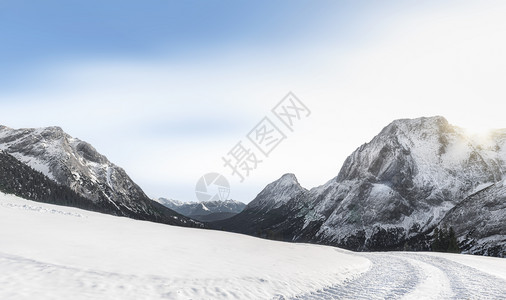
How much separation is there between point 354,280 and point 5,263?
19.8 m

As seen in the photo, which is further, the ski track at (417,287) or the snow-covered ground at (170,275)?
the ski track at (417,287)

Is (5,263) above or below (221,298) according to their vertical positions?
above

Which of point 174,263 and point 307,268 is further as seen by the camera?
point 307,268

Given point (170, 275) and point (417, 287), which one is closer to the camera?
point (170, 275)

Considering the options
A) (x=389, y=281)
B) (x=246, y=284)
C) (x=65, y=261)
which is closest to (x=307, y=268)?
(x=389, y=281)

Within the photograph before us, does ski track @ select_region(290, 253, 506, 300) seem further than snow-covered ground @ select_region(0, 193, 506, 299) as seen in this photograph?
Yes

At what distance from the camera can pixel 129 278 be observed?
16125 millimetres

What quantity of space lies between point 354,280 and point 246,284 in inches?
324

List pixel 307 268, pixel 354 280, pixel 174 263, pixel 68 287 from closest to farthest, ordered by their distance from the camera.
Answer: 1. pixel 68 287
2. pixel 174 263
3. pixel 354 280
4. pixel 307 268

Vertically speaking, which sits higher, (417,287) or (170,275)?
A: (170,275)

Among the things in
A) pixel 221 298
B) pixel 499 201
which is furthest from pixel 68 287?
pixel 499 201

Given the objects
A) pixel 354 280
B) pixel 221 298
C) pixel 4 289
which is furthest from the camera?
pixel 354 280

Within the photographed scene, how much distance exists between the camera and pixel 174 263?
20.5 m

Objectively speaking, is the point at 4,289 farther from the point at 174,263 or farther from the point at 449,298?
the point at 449,298
